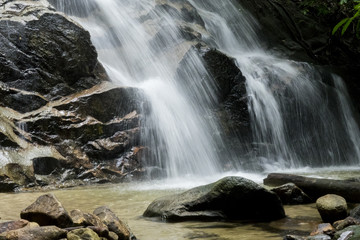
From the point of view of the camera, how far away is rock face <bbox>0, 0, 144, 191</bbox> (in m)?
7.31

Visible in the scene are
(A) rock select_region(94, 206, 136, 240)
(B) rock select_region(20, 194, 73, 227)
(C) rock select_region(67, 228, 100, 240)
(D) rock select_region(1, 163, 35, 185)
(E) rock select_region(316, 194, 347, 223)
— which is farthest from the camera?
(D) rock select_region(1, 163, 35, 185)

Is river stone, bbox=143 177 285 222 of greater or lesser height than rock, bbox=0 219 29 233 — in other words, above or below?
below

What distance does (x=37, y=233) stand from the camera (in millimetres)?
2621

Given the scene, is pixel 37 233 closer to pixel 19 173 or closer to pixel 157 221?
pixel 157 221

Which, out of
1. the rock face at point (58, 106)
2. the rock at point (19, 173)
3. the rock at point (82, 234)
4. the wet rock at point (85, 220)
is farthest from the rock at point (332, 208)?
the rock at point (19, 173)

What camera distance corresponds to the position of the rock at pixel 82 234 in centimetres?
271

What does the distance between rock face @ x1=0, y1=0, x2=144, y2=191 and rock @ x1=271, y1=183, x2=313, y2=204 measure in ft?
12.9

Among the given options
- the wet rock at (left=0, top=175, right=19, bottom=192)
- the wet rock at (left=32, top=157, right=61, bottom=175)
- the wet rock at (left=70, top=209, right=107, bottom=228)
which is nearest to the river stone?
the wet rock at (left=70, top=209, right=107, bottom=228)

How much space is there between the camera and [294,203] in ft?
16.4

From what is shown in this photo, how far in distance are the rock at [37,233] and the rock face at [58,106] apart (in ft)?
14.2

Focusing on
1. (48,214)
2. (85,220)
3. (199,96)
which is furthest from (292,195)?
(199,96)

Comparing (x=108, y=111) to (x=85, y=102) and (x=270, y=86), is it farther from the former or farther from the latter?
(x=270, y=86)

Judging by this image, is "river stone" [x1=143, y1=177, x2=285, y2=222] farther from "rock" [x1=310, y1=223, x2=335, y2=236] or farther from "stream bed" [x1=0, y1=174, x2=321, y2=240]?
"rock" [x1=310, y1=223, x2=335, y2=236]

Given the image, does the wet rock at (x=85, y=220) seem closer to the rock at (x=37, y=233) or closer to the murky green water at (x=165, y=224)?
the rock at (x=37, y=233)
